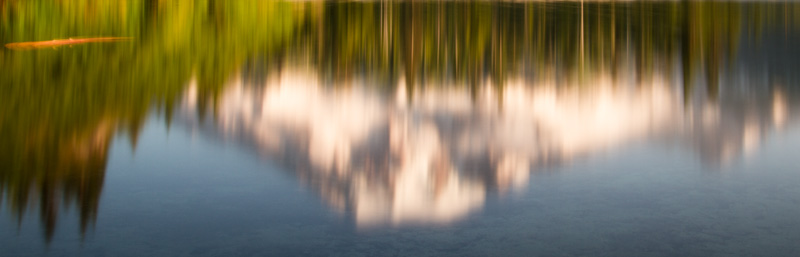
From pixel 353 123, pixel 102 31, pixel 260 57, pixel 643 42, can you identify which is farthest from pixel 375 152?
pixel 102 31

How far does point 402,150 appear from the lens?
48.8 ft

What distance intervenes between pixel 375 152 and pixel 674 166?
3923 millimetres

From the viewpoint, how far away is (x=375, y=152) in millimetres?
14922

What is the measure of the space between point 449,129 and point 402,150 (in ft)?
5.89

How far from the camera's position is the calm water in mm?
9906

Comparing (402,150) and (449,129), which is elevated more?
(449,129)

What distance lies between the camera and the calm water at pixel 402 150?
9906 millimetres

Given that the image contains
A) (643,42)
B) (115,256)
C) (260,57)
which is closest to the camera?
(115,256)

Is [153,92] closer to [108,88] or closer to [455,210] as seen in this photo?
[108,88]

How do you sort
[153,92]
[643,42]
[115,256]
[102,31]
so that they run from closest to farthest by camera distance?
[115,256], [153,92], [643,42], [102,31]

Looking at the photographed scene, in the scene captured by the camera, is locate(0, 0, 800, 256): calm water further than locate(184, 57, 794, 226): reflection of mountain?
No

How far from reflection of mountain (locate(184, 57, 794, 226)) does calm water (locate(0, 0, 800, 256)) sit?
56 mm

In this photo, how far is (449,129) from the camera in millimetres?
16516

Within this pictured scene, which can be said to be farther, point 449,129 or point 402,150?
point 449,129
